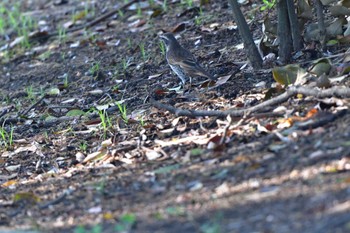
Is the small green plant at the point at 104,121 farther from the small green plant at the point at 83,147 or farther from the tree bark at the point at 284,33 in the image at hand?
the tree bark at the point at 284,33

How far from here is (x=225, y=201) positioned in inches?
183

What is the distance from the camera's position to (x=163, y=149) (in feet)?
19.8

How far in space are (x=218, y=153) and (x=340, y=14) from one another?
2297 mm

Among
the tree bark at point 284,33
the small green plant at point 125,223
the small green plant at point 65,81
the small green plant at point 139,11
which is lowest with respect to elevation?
the small green plant at point 139,11

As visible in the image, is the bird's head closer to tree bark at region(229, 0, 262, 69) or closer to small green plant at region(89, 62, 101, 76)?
small green plant at region(89, 62, 101, 76)

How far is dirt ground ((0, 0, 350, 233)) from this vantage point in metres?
4.55

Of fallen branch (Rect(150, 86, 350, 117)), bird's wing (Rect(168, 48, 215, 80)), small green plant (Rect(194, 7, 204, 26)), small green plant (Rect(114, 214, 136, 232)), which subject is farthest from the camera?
small green plant (Rect(194, 7, 204, 26))

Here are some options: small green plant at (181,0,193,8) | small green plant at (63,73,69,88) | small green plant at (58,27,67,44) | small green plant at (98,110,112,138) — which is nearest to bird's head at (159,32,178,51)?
small green plant at (98,110,112,138)

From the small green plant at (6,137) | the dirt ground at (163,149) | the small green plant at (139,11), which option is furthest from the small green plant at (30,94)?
the small green plant at (139,11)

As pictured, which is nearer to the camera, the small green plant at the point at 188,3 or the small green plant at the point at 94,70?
the small green plant at the point at 94,70

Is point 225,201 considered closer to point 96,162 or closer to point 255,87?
point 96,162

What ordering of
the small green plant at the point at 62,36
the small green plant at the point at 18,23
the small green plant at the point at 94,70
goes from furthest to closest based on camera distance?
1. the small green plant at the point at 18,23
2. the small green plant at the point at 62,36
3. the small green plant at the point at 94,70

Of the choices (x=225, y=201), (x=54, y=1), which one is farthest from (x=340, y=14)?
(x=54, y=1)

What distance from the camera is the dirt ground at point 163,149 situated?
4.55 meters
